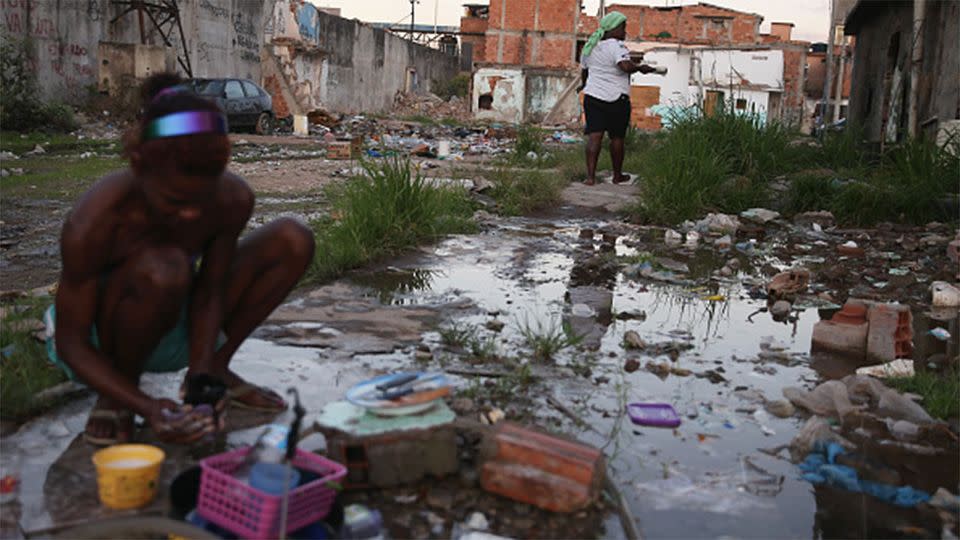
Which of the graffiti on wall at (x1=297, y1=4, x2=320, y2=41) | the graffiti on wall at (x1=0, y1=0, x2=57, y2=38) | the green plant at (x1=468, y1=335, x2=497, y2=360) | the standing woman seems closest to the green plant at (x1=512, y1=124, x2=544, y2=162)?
the standing woman

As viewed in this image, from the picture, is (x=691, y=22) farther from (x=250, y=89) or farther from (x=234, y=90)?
(x=234, y=90)

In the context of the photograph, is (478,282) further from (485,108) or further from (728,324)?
(485,108)

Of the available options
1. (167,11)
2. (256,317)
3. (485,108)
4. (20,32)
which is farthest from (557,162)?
(485,108)

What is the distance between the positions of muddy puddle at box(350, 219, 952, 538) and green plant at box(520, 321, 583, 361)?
0.9 inches

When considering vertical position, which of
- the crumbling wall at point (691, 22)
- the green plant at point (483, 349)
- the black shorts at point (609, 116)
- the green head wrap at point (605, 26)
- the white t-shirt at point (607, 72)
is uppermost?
the crumbling wall at point (691, 22)

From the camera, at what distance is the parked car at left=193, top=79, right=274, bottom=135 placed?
17453mm

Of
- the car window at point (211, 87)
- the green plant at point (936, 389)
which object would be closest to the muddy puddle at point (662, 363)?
the green plant at point (936, 389)

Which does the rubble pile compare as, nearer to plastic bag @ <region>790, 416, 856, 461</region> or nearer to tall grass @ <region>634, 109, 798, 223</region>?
tall grass @ <region>634, 109, 798, 223</region>

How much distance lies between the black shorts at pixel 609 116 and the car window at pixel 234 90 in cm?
1144

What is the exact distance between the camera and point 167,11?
1983cm

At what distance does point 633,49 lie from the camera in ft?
124

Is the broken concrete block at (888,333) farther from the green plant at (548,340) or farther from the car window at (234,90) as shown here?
the car window at (234,90)

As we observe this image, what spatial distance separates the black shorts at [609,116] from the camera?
26.5 ft

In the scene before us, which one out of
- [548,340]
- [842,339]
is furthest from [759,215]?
[548,340]
